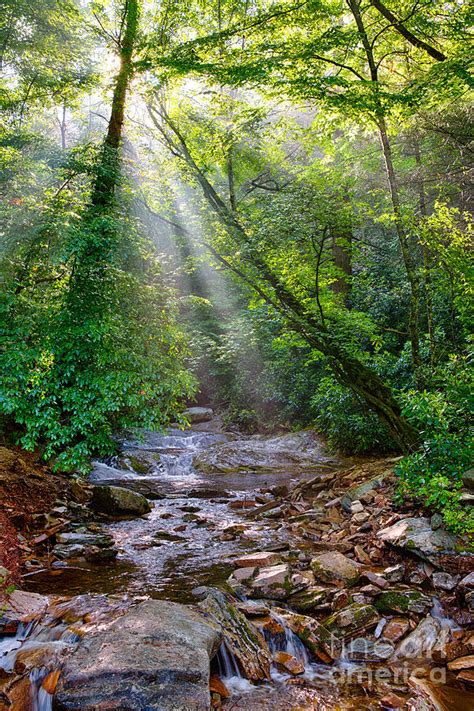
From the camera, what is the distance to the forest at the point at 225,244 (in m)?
6.46

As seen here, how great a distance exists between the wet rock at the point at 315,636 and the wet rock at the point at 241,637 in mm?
378

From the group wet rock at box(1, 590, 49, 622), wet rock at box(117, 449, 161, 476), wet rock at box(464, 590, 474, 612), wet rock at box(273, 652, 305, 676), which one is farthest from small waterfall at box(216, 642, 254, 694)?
wet rock at box(117, 449, 161, 476)

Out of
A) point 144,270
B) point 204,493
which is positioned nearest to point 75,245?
point 144,270

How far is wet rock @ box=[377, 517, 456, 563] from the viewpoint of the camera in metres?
5.46

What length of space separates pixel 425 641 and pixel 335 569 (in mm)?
1312

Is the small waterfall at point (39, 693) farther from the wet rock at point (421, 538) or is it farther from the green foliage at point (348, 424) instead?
the green foliage at point (348, 424)

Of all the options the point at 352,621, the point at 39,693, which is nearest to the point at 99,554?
the point at 39,693

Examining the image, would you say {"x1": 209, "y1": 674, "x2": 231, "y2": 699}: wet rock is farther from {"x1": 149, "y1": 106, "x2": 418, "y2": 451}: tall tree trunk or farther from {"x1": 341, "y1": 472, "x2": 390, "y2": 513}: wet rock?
{"x1": 149, "y1": 106, "x2": 418, "y2": 451}: tall tree trunk

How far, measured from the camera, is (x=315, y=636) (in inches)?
175

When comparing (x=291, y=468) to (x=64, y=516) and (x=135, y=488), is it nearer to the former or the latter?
(x=135, y=488)

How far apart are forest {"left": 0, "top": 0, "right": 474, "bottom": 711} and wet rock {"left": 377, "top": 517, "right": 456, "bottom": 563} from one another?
0.11 meters

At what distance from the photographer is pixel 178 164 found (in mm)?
12930

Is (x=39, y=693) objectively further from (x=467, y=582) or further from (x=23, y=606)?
(x=467, y=582)

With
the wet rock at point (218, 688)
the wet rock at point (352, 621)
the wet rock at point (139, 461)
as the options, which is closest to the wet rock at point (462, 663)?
the wet rock at point (352, 621)
